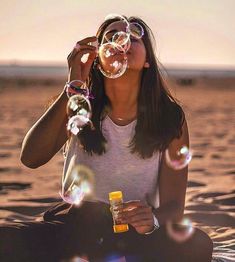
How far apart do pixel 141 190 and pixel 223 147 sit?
7.76 metres

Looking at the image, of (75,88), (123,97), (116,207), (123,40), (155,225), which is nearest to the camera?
(116,207)

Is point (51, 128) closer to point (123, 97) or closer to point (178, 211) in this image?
point (123, 97)

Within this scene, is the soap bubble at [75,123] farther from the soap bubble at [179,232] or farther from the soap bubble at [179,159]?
the soap bubble at [179,232]

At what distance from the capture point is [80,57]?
13.2 ft

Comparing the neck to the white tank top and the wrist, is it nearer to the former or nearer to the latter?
the white tank top

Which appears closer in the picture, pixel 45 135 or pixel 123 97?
pixel 45 135

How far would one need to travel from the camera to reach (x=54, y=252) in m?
3.83

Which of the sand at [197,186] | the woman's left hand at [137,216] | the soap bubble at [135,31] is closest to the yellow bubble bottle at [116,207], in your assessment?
the woman's left hand at [137,216]

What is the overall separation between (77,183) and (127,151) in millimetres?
371

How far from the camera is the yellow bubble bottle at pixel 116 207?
359 cm

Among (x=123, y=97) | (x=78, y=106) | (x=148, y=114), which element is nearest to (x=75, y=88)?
(x=78, y=106)

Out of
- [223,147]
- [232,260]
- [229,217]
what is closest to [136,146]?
[232,260]

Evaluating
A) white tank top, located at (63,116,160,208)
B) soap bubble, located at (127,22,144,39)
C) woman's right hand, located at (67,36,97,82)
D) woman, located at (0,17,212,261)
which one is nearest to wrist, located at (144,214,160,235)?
woman, located at (0,17,212,261)

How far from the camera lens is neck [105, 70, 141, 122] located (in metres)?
4.23
